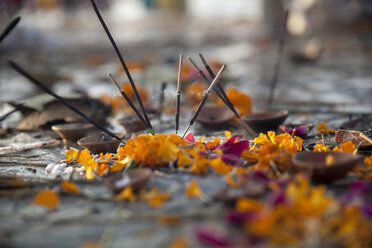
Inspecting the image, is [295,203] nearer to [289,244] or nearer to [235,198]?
[289,244]

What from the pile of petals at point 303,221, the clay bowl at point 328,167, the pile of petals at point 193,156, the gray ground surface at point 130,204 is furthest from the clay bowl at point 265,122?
the pile of petals at point 303,221

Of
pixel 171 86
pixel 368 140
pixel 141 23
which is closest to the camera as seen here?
pixel 368 140

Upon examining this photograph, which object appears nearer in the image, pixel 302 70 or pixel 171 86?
pixel 171 86

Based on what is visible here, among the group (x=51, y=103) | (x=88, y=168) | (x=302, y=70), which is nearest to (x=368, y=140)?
(x=88, y=168)

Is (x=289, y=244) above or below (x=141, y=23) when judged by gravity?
below

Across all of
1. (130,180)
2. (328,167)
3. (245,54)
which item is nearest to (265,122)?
(328,167)

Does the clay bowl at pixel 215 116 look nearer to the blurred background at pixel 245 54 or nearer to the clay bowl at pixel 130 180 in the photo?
the blurred background at pixel 245 54
